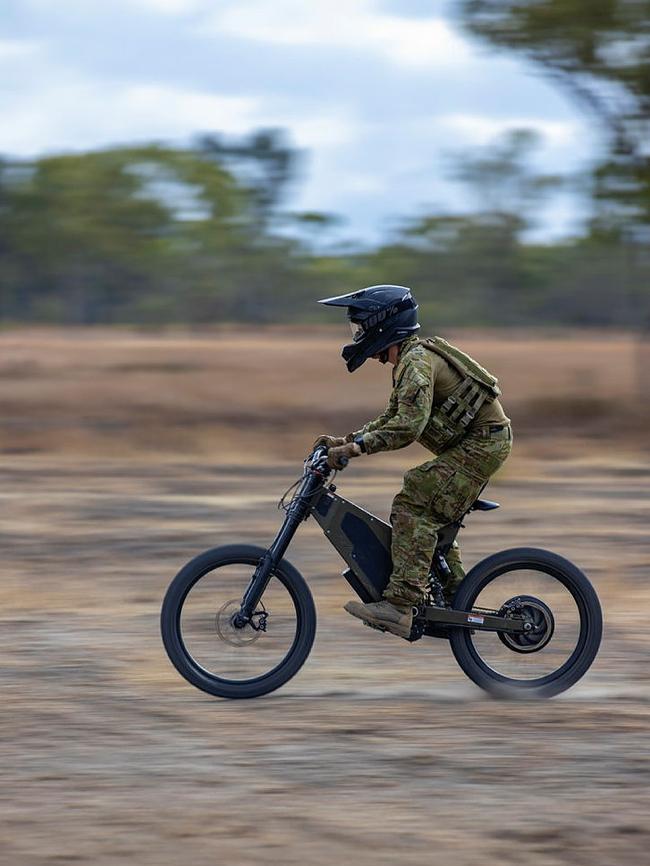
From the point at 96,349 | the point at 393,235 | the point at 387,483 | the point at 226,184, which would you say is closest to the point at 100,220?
the point at 226,184

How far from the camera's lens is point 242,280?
53.6 metres

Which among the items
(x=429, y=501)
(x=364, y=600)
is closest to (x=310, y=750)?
(x=364, y=600)

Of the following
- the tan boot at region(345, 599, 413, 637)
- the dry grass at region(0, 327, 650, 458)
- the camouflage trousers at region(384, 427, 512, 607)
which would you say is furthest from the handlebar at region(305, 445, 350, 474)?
the dry grass at region(0, 327, 650, 458)

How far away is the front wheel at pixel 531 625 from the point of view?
21.6 ft

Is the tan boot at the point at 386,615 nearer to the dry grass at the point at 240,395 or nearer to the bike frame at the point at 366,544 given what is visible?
the bike frame at the point at 366,544

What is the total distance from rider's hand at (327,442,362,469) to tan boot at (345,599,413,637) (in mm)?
622

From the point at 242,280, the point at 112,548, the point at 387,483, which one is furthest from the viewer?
the point at 242,280

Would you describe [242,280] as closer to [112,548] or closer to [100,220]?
[100,220]

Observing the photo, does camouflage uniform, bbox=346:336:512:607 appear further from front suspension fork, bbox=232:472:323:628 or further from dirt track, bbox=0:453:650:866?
dirt track, bbox=0:453:650:866

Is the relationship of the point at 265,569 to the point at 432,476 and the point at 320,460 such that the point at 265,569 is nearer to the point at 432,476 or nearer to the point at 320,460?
the point at 320,460

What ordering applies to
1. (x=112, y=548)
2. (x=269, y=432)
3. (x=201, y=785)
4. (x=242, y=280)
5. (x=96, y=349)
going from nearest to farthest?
(x=201, y=785) → (x=112, y=548) → (x=269, y=432) → (x=96, y=349) → (x=242, y=280)

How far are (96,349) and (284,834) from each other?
32532 mm

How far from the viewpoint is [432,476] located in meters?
6.50

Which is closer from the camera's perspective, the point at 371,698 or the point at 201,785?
the point at 201,785
